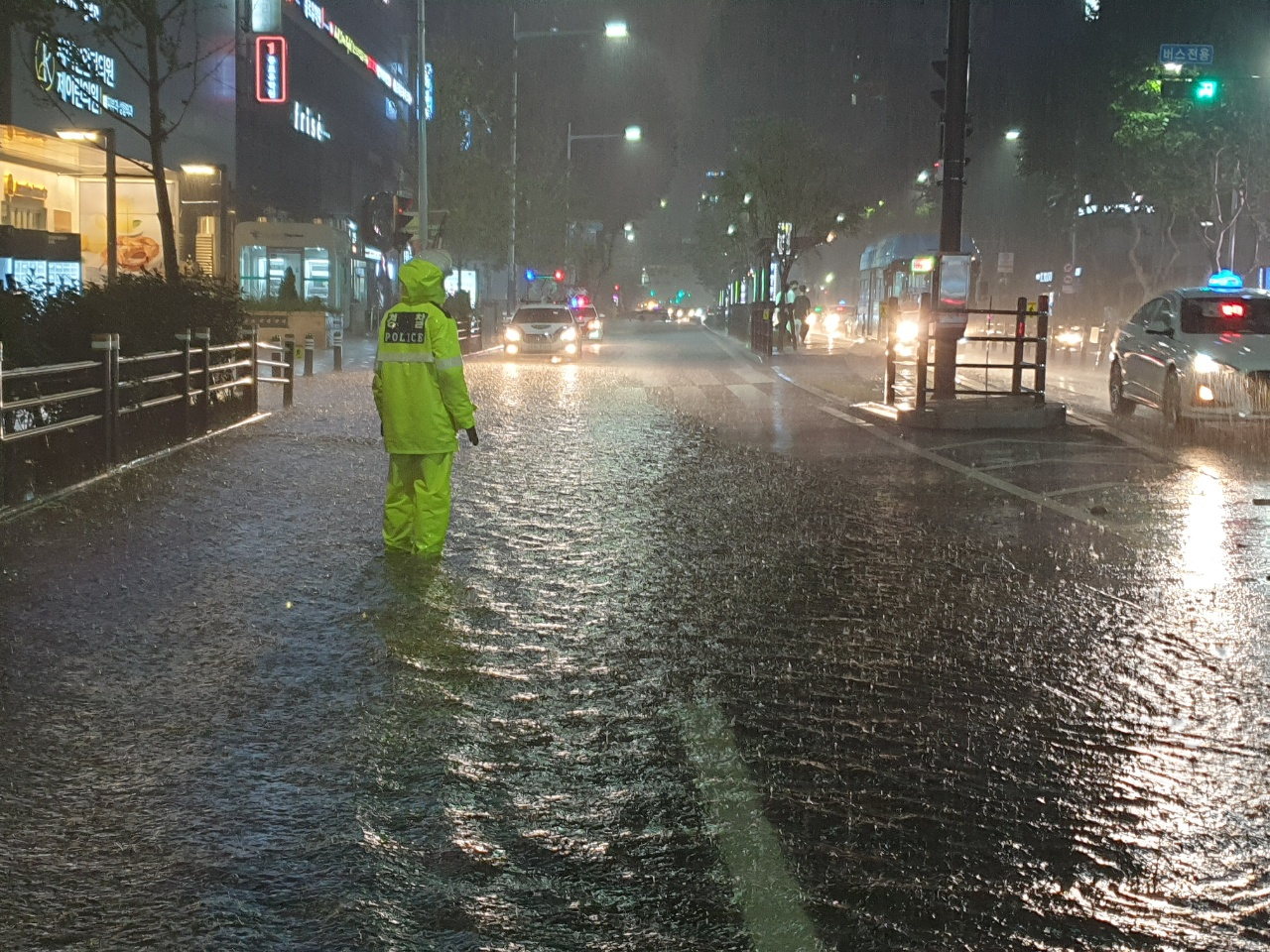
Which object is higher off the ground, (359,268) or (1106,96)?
(1106,96)

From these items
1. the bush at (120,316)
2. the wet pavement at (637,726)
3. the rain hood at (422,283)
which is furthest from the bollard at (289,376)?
the rain hood at (422,283)

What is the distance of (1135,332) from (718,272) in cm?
13159

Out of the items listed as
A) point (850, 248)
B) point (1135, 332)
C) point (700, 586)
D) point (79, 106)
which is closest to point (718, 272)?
point (850, 248)

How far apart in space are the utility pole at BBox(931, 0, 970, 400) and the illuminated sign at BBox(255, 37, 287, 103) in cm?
2688

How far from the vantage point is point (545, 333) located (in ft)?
116

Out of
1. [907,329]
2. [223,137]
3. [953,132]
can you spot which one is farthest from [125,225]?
[953,132]

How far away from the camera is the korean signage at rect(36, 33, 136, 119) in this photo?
23994mm

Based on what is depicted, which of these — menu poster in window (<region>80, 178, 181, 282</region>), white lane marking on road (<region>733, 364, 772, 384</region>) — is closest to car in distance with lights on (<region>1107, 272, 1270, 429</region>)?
white lane marking on road (<region>733, 364, 772, 384</region>)

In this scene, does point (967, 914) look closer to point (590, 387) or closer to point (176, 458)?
point (176, 458)

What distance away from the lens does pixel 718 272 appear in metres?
150

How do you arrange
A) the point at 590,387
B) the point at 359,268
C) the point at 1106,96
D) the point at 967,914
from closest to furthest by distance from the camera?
the point at 967,914, the point at 590,387, the point at 1106,96, the point at 359,268

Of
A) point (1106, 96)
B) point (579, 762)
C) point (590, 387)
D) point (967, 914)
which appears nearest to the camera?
point (967, 914)

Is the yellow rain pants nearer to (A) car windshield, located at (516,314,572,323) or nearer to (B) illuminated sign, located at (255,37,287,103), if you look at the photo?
(A) car windshield, located at (516,314,572,323)

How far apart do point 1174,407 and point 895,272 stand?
32478mm
